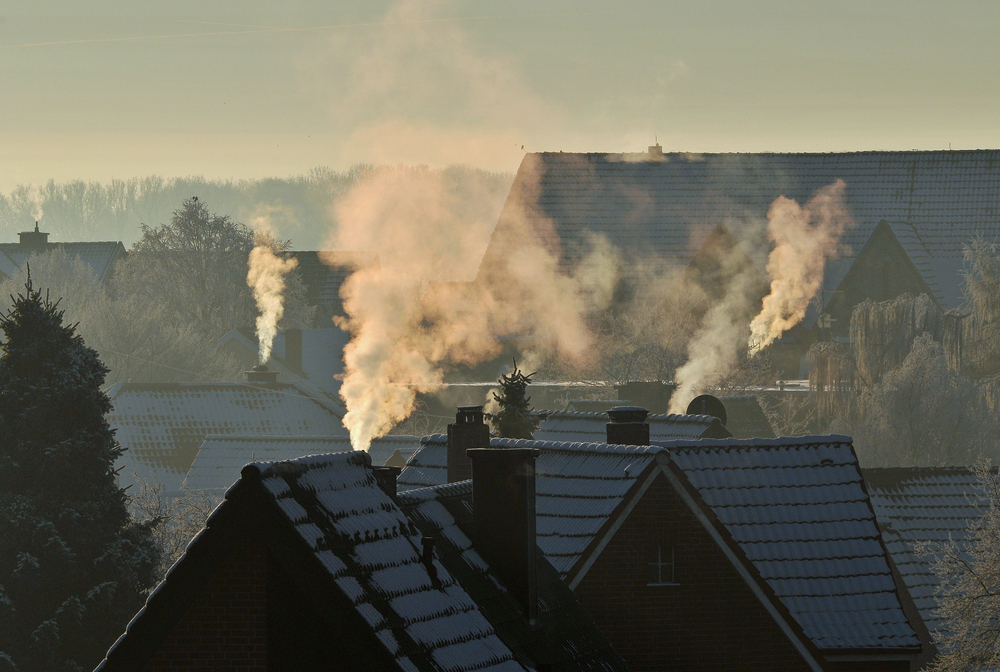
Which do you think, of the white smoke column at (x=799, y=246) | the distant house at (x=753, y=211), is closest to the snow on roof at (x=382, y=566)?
the white smoke column at (x=799, y=246)

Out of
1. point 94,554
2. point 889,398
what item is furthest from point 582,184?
point 94,554

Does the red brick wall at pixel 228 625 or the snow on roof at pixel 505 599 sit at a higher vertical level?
the snow on roof at pixel 505 599

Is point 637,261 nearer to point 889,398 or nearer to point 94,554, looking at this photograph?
point 889,398

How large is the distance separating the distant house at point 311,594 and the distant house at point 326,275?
241 ft

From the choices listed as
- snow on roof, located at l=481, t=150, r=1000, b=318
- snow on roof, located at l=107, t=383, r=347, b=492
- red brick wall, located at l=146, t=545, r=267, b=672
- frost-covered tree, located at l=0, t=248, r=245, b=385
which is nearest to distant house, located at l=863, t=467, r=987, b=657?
red brick wall, located at l=146, t=545, r=267, b=672

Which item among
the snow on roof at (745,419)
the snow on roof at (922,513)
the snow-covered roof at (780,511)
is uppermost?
the snow on roof at (745,419)

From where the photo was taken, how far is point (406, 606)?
10844 mm

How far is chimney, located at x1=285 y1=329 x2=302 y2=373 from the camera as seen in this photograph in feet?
195

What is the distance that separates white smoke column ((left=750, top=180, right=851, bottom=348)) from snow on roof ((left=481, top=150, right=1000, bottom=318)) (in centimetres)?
51

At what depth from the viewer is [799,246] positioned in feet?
222

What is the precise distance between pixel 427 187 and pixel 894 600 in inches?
1730

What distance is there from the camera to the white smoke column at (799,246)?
209 feet

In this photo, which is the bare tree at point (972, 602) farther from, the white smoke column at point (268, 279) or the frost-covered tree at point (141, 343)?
the frost-covered tree at point (141, 343)

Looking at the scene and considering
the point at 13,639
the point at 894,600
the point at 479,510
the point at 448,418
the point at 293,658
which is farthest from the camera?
the point at 448,418
